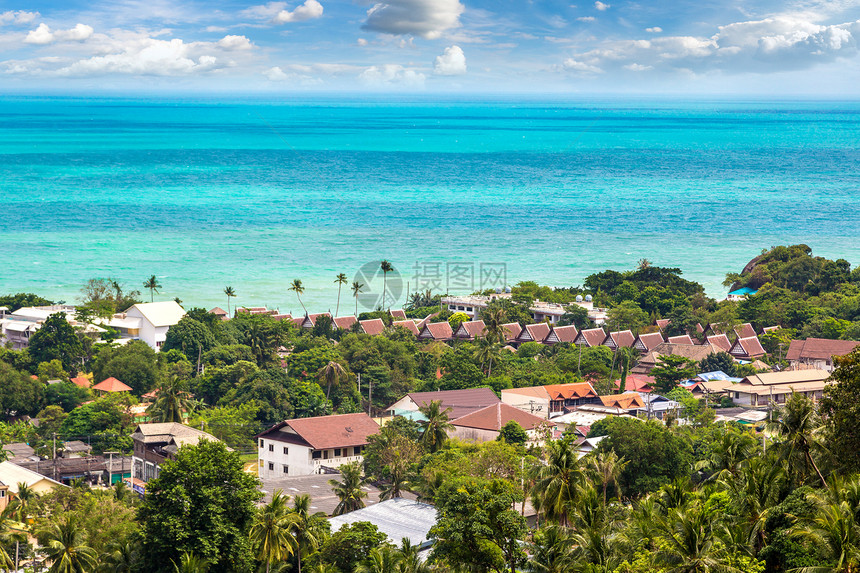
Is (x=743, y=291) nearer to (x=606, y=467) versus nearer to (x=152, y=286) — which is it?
(x=152, y=286)

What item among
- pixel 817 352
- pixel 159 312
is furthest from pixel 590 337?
pixel 159 312

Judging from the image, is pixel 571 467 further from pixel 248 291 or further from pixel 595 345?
pixel 248 291

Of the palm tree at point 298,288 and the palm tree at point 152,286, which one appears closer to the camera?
the palm tree at point 298,288

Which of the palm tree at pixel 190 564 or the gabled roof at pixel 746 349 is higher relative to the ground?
the palm tree at pixel 190 564

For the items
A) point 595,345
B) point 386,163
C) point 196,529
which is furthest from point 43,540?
point 386,163

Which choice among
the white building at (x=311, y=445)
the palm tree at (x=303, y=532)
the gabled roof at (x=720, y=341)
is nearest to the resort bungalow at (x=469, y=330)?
the gabled roof at (x=720, y=341)

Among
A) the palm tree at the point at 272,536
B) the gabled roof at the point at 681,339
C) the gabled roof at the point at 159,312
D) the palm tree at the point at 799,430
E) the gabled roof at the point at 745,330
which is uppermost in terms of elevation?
the palm tree at the point at 799,430

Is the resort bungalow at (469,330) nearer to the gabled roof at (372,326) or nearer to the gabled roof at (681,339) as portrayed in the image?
the gabled roof at (372,326)

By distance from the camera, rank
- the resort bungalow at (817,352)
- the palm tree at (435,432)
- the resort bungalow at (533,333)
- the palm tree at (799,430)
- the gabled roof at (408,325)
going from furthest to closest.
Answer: the gabled roof at (408,325), the resort bungalow at (533,333), the resort bungalow at (817,352), the palm tree at (435,432), the palm tree at (799,430)
